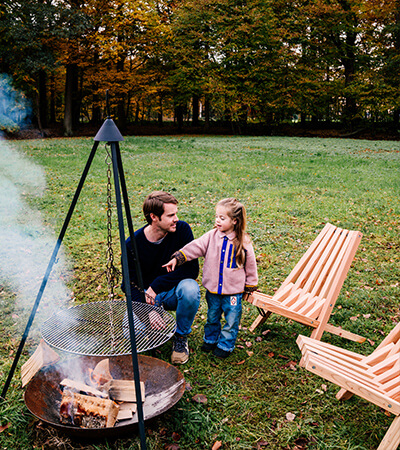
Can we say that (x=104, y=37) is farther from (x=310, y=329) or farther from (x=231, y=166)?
(x=310, y=329)

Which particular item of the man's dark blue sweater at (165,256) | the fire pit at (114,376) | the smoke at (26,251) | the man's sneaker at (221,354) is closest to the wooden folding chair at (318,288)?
the man's sneaker at (221,354)

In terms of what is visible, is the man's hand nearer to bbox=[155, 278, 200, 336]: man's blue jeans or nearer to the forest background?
bbox=[155, 278, 200, 336]: man's blue jeans

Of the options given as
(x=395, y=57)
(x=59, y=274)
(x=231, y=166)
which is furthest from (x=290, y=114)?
(x=59, y=274)

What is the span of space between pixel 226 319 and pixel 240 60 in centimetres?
2535

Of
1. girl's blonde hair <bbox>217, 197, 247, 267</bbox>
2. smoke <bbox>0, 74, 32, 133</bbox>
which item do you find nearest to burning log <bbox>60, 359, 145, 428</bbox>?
girl's blonde hair <bbox>217, 197, 247, 267</bbox>

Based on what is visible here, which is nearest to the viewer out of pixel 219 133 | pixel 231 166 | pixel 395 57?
pixel 231 166

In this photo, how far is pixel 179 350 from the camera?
10.6 feet

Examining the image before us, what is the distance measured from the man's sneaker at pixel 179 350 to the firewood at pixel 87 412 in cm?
93

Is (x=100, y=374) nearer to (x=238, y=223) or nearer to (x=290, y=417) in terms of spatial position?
(x=290, y=417)

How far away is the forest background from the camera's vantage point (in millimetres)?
22047

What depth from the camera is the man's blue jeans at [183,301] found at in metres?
3.09

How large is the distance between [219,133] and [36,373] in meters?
26.6

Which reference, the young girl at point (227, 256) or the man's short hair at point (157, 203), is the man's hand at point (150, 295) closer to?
the young girl at point (227, 256)

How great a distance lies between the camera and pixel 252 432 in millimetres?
2521
